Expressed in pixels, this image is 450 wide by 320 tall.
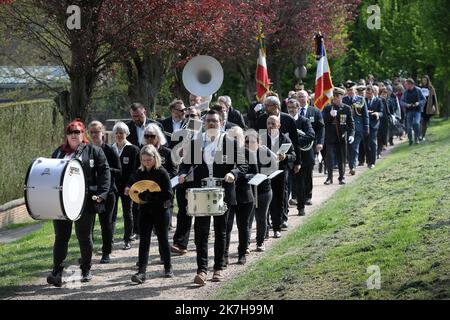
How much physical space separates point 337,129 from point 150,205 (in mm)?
9037

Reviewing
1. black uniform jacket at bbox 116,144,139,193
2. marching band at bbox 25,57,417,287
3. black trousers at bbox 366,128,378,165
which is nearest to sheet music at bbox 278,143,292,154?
marching band at bbox 25,57,417,287

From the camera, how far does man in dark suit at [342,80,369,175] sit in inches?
886

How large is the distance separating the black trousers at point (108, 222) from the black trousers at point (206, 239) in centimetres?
185

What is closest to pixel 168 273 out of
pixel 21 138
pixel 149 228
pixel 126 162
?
pixel 149 228

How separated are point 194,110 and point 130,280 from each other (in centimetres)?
307

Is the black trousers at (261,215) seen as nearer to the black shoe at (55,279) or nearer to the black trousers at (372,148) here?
the black shoe at (55,279)

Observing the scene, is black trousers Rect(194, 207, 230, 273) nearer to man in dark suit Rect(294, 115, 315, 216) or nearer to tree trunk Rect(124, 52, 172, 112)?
man in dark suit Rect(294, 115, 315, 216)

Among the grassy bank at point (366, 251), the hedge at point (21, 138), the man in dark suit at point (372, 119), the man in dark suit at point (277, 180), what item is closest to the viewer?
the grassy bank at point (366, 251)

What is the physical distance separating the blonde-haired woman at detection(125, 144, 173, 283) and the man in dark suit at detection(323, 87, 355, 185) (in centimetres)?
862

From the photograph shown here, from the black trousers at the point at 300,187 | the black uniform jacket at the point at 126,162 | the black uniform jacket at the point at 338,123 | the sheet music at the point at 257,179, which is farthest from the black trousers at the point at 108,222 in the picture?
the black uniform jacket at the point at 338,123

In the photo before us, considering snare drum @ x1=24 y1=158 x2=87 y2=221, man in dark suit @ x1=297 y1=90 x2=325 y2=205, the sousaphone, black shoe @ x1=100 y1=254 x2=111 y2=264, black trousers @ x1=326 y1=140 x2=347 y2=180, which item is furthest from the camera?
black trousers @ x1=326 y1=140 x2=347 y2=180

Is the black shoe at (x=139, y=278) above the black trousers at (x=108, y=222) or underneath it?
underneath

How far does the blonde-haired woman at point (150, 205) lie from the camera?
39.5ft

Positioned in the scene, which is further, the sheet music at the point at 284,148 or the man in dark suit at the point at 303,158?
the man in dark suit at the point at 303,158
